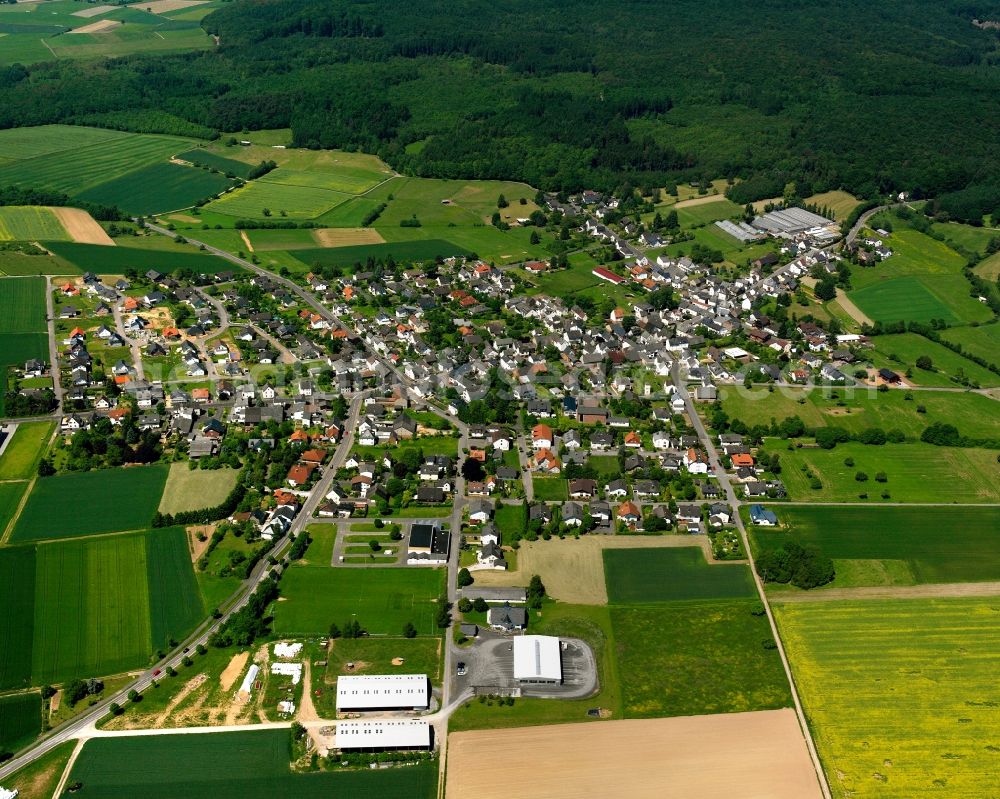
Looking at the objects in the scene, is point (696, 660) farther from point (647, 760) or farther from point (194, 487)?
point (194, 487)

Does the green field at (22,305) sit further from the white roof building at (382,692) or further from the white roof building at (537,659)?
the white roof building at (537,659)

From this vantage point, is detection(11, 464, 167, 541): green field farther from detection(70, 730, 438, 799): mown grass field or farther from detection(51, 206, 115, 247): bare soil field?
detection(51, 206, 115, 247): bare soil field

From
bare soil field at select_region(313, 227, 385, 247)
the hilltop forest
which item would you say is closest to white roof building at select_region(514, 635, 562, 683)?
bare soil field at select_region(313, 227, 385, 247)

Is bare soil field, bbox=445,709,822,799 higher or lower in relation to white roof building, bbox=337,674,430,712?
lower

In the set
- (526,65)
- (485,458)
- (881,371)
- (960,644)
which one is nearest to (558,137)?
(526,65)

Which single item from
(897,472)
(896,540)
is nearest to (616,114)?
(897,472)
